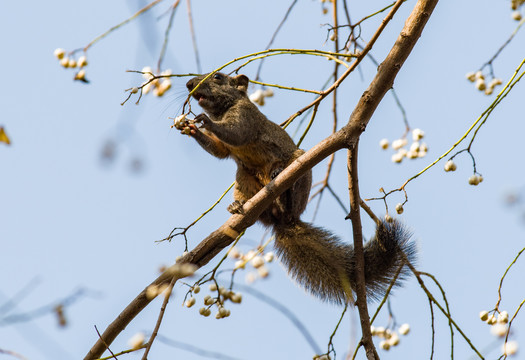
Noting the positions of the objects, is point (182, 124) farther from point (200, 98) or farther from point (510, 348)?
point (510, 348)

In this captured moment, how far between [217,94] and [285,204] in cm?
108

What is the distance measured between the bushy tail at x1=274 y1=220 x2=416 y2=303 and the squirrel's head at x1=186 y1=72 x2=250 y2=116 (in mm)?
1280

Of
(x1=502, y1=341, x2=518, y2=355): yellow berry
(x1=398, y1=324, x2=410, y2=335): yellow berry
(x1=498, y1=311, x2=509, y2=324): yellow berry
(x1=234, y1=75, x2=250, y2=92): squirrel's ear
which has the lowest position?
(x1=502, y1=341, x2=518, y2=355): yellow berry

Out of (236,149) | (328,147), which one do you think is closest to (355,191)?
(328,147)

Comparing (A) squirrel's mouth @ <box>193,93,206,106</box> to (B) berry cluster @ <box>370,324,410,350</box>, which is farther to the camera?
(A) squirrel's mouth @ <box>193,93,206,106</box>

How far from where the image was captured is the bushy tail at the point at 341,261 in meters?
4.44

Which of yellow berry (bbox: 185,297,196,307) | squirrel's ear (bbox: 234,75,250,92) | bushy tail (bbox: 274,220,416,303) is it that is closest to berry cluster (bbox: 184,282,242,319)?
yellow berry (bbox: 185,297,196,307)

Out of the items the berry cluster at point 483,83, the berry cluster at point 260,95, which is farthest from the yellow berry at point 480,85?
the berry cluster at point 260,95

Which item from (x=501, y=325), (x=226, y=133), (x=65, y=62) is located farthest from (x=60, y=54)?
(x=501, y=325)

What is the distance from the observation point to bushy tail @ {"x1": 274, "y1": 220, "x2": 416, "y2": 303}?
444 cm

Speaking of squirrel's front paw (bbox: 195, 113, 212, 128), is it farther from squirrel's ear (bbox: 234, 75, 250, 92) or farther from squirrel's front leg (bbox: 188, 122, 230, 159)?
squirrel's ear (bbox: 234, 75, 250, 92)

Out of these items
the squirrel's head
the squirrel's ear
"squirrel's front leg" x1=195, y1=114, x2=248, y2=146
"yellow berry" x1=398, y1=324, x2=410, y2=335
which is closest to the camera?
"yellow berry" x1=398, y1=324, x2=410, y2=335

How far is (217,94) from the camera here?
522 centimetres

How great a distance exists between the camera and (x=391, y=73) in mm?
3615
